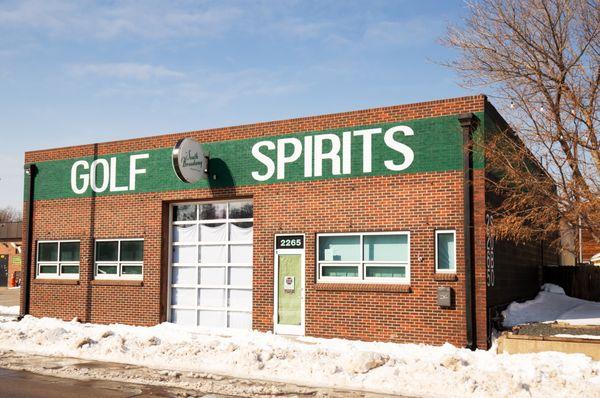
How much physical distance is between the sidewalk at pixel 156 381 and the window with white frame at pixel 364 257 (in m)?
5.01

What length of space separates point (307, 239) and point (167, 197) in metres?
4.70

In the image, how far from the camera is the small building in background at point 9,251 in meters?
44.2

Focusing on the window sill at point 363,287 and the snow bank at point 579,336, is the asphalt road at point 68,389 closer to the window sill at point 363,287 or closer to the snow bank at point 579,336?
the window sill at point 363,287

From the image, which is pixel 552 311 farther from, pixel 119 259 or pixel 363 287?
pixel 119 259

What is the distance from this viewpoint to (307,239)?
609 inches

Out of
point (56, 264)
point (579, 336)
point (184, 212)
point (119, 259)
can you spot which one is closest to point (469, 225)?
point (579, 336)

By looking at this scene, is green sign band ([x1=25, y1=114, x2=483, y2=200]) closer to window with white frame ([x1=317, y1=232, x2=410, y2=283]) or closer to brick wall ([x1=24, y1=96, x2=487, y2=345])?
brick wall ([x1=24, y1=96, x2=487, y2=345])

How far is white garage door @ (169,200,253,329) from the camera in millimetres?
16750

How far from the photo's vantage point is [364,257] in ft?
48.8

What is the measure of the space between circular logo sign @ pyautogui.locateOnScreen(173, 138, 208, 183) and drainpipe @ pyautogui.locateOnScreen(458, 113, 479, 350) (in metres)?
7.04

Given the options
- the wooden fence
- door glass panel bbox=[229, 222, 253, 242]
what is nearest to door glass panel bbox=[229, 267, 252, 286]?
door glass panel bbox=[229, 222, 253, 242]

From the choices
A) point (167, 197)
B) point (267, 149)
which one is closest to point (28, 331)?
point (167, 197)

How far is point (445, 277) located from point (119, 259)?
9950 millimetres

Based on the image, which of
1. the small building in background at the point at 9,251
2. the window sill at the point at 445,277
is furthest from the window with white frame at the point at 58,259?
the small building in background at the point at 9,251
